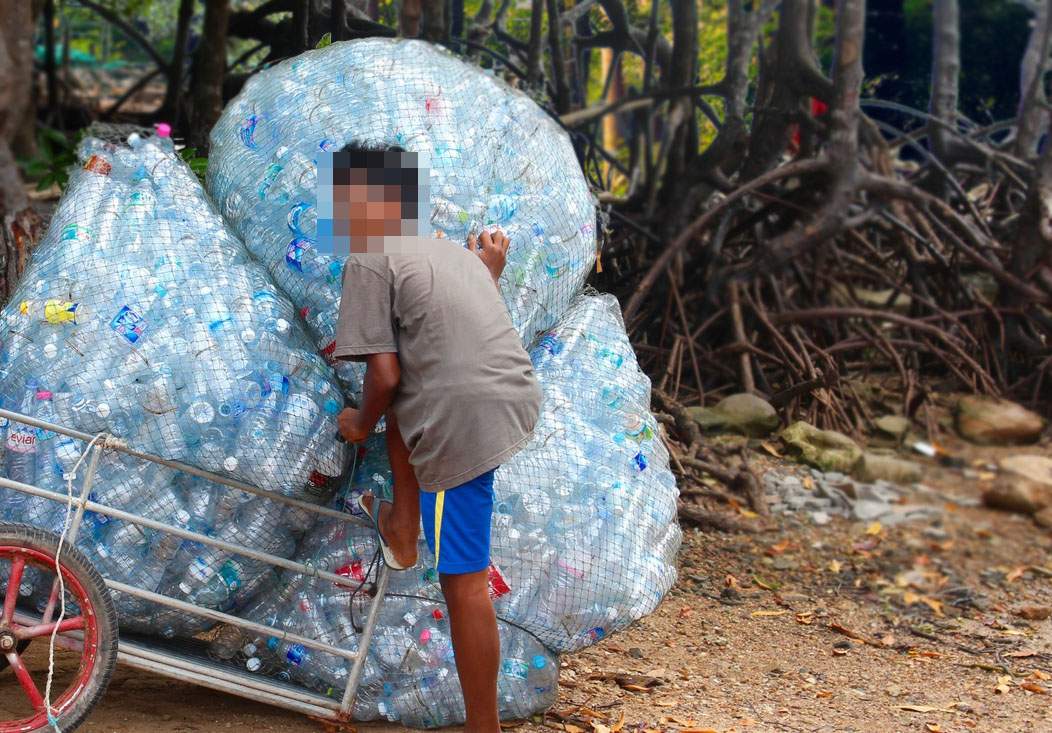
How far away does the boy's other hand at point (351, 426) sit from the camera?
2.56m

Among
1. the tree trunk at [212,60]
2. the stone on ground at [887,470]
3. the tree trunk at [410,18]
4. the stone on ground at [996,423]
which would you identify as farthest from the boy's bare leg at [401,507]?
the stone on ground at [996,423]

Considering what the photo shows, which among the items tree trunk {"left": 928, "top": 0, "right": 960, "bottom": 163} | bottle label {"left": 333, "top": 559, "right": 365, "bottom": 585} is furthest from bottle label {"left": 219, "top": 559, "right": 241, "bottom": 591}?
tree trunk {"left": 928, "top": 0, "right": 960, "bottom": 163}

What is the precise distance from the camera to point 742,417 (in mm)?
6145

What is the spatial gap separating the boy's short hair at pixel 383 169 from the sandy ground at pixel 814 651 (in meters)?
1.31

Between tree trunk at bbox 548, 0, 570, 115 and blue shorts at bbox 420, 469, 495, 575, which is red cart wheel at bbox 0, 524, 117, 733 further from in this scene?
tree trunk at bbox 548, 0, 570, 115

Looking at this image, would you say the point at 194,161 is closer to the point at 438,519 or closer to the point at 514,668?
the point at 438,519

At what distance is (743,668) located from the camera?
3.71 metres

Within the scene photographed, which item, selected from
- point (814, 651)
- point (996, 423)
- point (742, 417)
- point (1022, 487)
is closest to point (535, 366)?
point (814, 651)

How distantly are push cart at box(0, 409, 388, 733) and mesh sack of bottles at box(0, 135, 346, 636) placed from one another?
6 cm

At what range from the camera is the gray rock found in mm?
6116

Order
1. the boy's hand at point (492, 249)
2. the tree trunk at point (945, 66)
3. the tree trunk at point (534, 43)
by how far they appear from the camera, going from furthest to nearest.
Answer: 1. the tree trunk at point (945, 66)
2. the tree trunk at point (534, 43)
3. the boy's hand at point (492, 249)

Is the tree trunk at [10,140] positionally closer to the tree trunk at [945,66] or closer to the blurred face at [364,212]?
the blurred face at [364,212]

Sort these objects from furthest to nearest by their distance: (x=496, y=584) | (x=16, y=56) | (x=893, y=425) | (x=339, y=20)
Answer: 1. (x=893, y=425)
2. (x=339, y=20)
3. (x=16, y=56)
4. (x=496, y=584)

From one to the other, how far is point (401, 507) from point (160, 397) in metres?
0.59
